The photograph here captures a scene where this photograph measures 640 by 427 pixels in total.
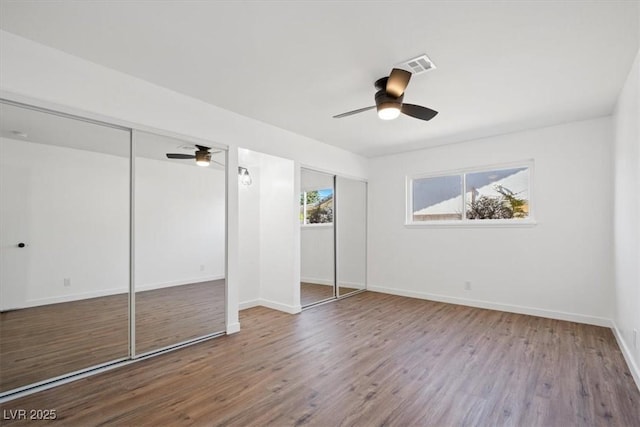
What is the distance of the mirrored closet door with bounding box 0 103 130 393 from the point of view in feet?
7.68

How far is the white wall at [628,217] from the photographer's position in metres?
2.47

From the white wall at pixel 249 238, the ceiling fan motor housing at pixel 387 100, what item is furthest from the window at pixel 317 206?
the ceiling fan motor housing at pixel 387 100

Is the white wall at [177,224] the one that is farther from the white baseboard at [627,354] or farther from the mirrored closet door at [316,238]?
the white baseboard at [627,354]

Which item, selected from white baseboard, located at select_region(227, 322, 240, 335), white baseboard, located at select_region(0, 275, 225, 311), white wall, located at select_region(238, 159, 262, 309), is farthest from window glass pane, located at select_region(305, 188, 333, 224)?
white baseboard, located at select_region(0, 275, 225, 311)

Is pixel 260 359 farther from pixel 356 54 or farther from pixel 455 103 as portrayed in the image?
pixel 455 103

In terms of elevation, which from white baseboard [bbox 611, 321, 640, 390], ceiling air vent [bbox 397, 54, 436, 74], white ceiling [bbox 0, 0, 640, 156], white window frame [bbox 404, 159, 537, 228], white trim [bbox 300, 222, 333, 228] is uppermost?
white ceiling [bbox 0, 0, 640, 156]

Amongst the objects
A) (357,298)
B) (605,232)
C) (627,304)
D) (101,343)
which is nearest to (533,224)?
(605,232)

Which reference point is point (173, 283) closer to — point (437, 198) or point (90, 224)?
point (90, 224)

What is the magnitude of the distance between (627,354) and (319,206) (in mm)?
3821

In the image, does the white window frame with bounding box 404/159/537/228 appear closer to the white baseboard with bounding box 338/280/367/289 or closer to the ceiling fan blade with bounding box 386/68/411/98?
the white baseboard with bounding box 338/280/367/289

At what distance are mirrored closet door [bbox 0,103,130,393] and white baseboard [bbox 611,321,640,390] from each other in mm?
4247

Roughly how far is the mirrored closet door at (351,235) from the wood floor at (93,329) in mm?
2395

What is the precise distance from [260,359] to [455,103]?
3279 mm

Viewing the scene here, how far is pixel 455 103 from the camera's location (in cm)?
338
